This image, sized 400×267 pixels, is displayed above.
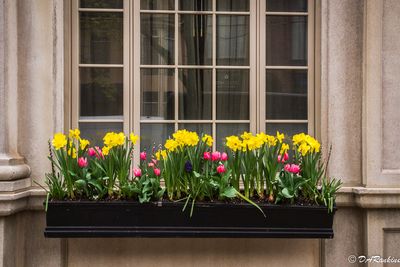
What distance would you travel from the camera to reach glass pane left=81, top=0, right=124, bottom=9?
512 cm

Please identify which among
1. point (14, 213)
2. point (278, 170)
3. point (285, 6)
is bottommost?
point (14, 213)

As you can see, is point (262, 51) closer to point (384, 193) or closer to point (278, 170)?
point (278, 170)

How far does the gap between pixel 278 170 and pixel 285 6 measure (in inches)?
66.7

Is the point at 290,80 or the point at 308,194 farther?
the point at 290,80

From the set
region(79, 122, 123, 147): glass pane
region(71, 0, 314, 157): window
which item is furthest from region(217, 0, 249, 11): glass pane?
region(79, 122, 123, 147): glass pane

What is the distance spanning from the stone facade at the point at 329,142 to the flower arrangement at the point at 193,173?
449 millimetres

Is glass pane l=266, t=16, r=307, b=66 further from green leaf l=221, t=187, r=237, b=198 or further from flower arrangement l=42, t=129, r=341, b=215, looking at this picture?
green leaf l=221, t=187, r=237, b=198

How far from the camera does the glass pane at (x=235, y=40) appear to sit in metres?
5.21

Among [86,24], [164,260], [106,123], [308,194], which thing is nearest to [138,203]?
[164,260]

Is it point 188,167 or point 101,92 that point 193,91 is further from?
point 188,167

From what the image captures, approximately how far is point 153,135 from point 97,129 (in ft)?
1.82

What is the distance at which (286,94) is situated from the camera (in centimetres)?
520

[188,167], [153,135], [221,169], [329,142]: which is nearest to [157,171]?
[188,167]

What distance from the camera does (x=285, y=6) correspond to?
17.1ft
